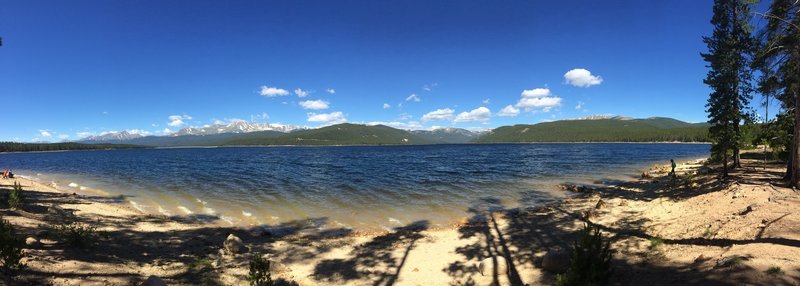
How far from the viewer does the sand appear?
31.7 feet

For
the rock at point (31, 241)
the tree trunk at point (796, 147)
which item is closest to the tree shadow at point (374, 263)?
the rock at point (31, 241)

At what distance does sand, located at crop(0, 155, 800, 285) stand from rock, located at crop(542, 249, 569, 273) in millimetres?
328

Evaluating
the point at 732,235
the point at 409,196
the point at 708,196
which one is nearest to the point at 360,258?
the point at 732,235

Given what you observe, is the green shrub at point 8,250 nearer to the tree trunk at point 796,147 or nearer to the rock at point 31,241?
the rock at point 31,241

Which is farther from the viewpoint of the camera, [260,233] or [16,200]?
[260,233]

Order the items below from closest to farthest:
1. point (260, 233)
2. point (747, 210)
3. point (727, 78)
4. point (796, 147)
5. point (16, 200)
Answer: point (747, 210) → point (796, 147) → point (16, 200) → point (260, 233) → point (727, 78)

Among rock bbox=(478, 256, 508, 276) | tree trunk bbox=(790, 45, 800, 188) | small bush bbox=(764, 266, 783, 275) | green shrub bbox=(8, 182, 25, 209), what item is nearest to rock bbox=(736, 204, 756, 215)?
tree trunk bbox=(790, 45, 800, 188)

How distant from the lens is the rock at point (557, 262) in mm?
11498

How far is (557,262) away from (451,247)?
524cm

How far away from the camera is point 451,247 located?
15914mm

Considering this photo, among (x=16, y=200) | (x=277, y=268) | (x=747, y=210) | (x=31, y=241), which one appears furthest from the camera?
(x=16, y=200)

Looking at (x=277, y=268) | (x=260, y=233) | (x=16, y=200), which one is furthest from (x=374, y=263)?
(x=16, y=200)

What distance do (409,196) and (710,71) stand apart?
2723cm

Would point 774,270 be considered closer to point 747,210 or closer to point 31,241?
point 747,210
